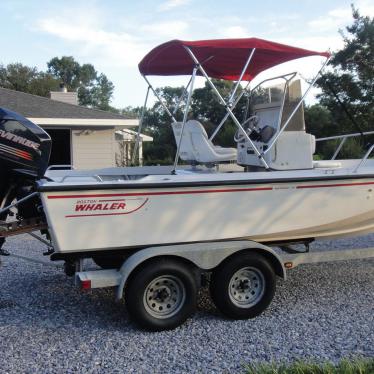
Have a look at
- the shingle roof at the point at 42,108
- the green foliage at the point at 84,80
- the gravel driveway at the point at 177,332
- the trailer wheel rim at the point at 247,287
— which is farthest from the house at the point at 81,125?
the green foliage at the point at 84,80

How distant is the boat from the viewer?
462cm

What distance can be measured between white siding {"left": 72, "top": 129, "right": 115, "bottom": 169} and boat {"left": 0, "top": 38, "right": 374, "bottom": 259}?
9.87 m

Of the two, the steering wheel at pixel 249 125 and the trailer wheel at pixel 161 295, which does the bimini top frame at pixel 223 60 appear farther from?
the trailer wheel at pixel 161 295

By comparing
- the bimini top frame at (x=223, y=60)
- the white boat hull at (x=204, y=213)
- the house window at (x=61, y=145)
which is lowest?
the house window at (x=61, y=145)

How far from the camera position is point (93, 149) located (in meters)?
16.0

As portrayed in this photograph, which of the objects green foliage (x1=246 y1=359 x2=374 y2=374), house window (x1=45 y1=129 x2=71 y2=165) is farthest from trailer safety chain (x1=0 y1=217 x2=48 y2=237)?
house window (x1=45 y1=129 x2=71 y2=165)

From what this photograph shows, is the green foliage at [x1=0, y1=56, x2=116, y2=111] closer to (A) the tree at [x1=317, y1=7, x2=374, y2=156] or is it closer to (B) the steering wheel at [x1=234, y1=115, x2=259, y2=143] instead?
(A) the tree at [x1=317, y1=7, x2=374, y2=156]

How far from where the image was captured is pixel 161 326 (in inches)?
189

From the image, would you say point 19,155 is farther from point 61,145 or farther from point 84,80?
point 84,80

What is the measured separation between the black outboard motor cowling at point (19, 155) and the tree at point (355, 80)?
72.0 ft

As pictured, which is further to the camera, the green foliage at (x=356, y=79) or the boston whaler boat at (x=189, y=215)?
the green foliage at (x=356, y=79)

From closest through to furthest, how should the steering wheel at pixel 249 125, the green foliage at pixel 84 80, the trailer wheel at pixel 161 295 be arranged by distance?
1. the trailer wheel at pixel 161 295
2. the steering wheel at pixel 249 125
3. the green foliage at pixel 84 80

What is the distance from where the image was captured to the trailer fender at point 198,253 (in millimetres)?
4672

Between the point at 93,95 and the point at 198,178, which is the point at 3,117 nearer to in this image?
the point at 198,178
